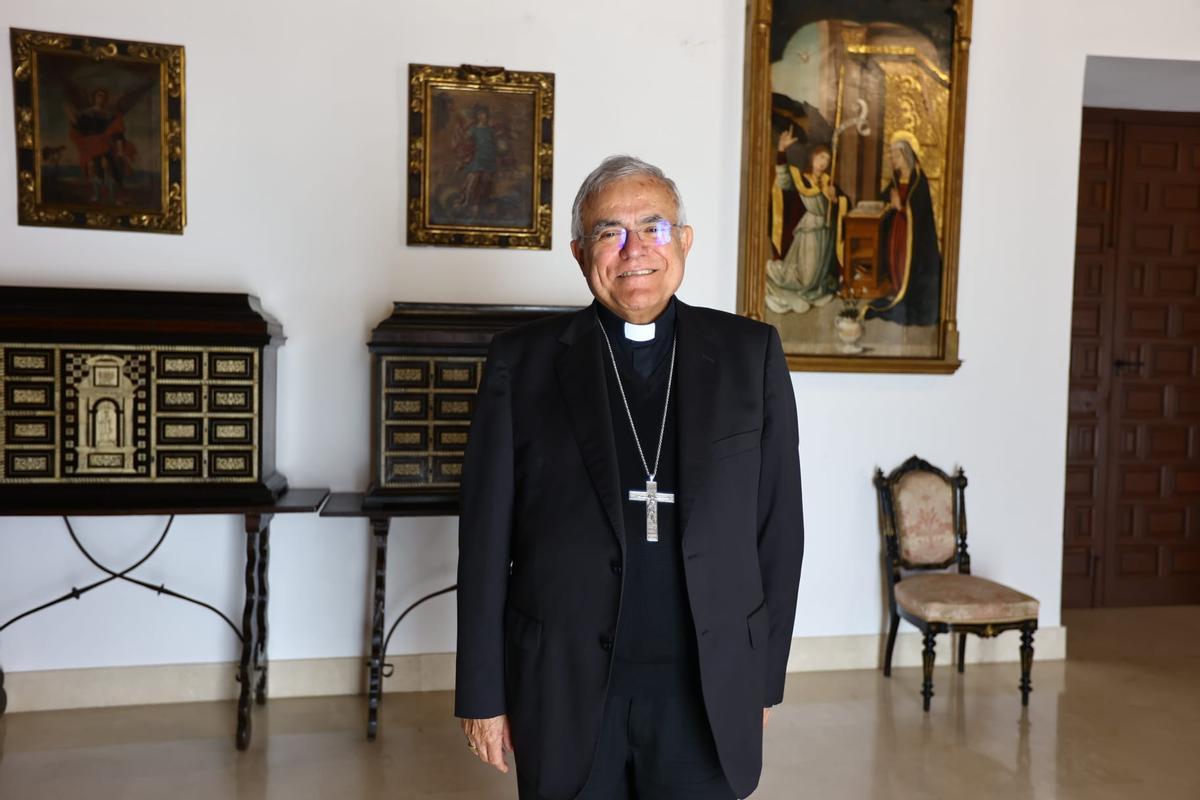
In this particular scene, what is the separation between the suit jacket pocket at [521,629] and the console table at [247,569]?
218 centimetres

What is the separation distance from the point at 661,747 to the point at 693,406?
0.69 m

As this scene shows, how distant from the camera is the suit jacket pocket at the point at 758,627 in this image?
199 centimetres

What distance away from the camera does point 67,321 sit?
150 inches

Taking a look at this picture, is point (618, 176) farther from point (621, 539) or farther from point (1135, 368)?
point (1135, 368)

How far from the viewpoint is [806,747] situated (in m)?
3.96

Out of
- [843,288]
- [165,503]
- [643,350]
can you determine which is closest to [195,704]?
[165,503]

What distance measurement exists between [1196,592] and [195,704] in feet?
20.7

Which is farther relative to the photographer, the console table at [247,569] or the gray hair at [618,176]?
the console table at [247,569]

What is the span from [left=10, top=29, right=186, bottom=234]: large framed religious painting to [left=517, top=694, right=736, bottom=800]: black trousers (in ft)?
11.1

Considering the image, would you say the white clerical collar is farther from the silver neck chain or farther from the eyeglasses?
the eyeglasses

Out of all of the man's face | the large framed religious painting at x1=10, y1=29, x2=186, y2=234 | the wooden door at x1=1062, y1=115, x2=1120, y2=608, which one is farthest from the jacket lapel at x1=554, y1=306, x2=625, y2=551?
the wooden door at x1=1062, y1=115, x2=1120, y2=608

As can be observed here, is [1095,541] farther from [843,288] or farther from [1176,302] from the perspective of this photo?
[843,288]

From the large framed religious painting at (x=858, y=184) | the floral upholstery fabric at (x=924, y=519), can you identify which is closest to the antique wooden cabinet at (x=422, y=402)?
the large framed religious painting at (x=858, y=184)

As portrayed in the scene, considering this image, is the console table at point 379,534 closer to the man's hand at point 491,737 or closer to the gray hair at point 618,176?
the man's hand at point 491,737
